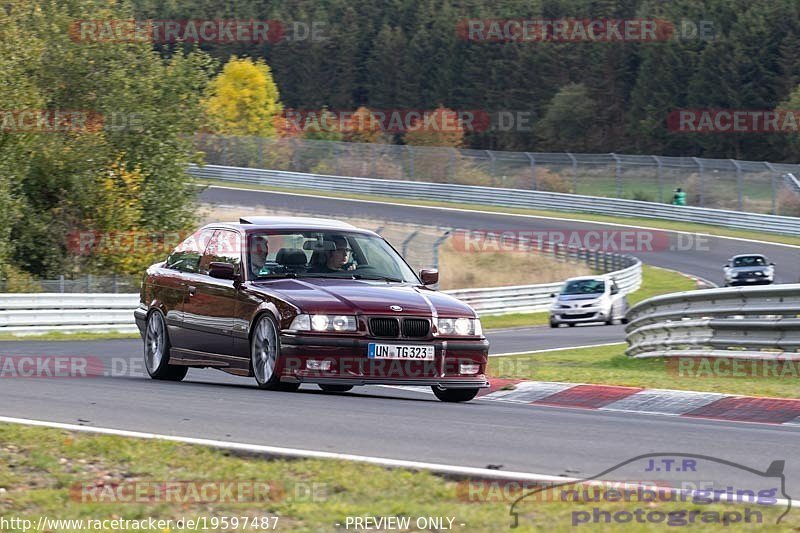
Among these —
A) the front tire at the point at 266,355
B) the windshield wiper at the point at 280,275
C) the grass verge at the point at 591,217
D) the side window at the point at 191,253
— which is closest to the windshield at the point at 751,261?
the grass verge at the point at 591,217

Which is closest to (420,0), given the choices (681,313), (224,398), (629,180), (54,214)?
(629,180)

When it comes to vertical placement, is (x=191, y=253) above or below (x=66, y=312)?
above

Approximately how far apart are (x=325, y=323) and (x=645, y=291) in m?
32.1

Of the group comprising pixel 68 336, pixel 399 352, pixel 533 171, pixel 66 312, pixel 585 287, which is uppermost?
pixel 399 352

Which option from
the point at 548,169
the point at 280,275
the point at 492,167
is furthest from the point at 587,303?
the point at 492,167

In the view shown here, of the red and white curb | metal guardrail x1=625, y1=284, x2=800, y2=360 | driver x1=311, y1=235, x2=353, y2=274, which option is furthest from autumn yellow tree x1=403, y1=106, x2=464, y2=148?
driver x1=311, y1=235, x2=353, y2=274

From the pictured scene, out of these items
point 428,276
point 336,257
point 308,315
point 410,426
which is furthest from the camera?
point 428,276

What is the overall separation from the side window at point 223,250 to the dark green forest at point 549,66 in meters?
74.9

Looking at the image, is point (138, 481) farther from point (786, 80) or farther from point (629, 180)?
point (786, 80)

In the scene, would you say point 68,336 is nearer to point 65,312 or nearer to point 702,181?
point 65,312

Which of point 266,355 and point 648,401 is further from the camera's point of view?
point 648,401

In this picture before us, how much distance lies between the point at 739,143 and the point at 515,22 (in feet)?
80.7

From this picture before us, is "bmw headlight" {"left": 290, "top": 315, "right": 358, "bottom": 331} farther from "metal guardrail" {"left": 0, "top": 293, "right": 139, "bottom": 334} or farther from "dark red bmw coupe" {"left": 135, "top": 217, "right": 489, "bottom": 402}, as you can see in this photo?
"metal guardrail" {"left": 0, "top": 293, "right": 139, "bottom": 334}

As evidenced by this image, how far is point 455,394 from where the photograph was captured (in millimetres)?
11414
